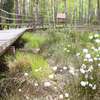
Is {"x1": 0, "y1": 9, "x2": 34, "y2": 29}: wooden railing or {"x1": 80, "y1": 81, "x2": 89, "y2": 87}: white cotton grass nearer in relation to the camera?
{"x1": 80, "y1": 81, "x2": 89, "y2": 87}: white cotton grass

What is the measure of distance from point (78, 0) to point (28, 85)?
31305mm

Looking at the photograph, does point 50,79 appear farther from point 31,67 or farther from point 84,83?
point 84,83

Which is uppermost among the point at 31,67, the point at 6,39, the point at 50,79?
the point at 6,39

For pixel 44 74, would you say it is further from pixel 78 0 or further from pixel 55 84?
pixel 78 0

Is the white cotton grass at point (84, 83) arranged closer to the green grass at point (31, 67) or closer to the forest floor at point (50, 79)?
the forest floor at point (50, 79)

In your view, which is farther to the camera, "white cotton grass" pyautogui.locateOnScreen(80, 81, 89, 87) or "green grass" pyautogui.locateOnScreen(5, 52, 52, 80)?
"green grass" pyautogui.locateOnScreen(5, 52, 52, 80)

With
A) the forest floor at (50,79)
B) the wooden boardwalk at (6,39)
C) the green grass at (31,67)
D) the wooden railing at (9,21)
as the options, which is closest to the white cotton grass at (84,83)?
the forest floor at (50,79)

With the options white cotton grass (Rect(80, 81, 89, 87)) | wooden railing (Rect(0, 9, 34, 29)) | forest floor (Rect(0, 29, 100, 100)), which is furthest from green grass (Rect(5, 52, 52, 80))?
wooden railing (Rect(0, 9, 34, 29))

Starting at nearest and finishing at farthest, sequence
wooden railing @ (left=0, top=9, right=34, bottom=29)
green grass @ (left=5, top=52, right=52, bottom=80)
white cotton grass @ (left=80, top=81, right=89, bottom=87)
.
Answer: white cotton grass @ (left=80, top=81, right=89, bottom=87), green grass @ (left=5, top=52, right=52, bottom=80), wooden railing @ (left=0, top=9, right=34, bottom=29)

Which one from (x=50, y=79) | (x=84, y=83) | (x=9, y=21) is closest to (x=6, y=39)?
(x=50, y=79)

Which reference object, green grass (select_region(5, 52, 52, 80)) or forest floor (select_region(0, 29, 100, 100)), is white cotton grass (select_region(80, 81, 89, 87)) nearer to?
forest floor (select_region(0, 29, 100, 100))

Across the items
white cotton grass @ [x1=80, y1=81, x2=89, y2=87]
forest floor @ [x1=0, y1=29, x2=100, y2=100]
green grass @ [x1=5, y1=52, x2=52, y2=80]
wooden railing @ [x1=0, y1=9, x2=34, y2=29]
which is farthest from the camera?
wooden railing @ [x1=0, y1=9, x2=34, y2=29]

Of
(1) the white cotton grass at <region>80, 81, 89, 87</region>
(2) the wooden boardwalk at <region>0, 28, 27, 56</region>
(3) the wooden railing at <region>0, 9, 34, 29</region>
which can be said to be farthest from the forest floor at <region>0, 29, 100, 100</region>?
(3) the wooden railing at <region>0, 9, 34, 29</region>

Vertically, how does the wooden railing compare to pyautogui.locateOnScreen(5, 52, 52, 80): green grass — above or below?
above
